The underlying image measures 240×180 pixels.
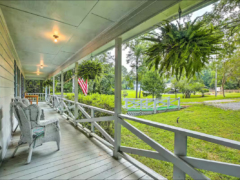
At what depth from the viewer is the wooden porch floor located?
188 cm

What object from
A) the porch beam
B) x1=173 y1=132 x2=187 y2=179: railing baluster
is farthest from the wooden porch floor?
the porch beam

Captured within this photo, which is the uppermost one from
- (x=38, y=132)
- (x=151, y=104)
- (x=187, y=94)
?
(x=187, y=94)

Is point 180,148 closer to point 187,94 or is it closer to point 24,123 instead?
point 187,94

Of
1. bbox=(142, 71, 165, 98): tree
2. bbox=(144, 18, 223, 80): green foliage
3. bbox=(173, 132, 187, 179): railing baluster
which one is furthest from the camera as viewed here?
bbox=(142, 71, 165, 98): tree

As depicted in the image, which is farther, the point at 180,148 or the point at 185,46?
the point at 180,148

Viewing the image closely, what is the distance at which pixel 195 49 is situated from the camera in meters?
1.11

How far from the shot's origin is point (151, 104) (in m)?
3.00

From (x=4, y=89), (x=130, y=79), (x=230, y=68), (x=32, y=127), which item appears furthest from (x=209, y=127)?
(x=4, y=89)

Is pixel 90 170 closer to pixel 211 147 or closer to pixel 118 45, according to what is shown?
pixel 211 147

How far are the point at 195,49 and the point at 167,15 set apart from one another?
0.87 meters

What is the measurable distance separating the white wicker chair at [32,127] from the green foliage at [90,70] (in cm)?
128

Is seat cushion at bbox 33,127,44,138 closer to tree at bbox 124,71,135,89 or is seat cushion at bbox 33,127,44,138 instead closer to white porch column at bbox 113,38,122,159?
white porch column at bbox 113,38,122,159

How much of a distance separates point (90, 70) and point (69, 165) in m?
2.03

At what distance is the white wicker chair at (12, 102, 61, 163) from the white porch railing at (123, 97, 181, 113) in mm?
1923
